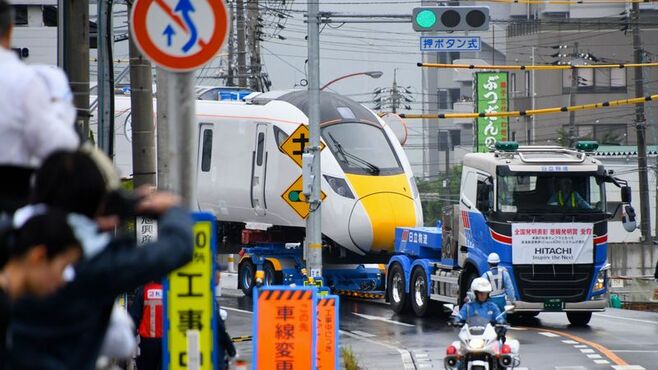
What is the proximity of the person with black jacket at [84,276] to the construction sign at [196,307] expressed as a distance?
4.21 meters

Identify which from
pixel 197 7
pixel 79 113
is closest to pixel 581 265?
pixel 79 113

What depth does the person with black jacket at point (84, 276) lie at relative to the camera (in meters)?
4.51

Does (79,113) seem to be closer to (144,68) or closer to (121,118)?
(144,68)

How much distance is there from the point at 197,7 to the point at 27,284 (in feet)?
12.3

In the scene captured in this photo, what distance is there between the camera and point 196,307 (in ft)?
29.6

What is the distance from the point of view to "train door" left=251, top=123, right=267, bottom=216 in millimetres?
30594

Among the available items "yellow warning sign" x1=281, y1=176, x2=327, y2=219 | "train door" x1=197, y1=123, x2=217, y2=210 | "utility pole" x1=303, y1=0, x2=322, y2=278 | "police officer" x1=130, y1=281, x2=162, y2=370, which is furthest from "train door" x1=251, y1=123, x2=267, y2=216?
"police officer" x1=130, y1=281, x2=162, y2=370

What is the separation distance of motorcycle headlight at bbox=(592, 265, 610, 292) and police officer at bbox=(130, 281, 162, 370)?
1422 cm

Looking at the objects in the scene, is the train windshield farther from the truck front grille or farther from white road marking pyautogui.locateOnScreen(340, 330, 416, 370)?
white road marking pyautogui.locateOnScreen(340, 330, 416, 370)

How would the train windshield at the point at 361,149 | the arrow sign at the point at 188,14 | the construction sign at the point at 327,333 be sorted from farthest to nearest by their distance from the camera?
the train windshield at the point at 361,149
the construction sign at the point at 327,333
the arrow sign at the point at 188,14

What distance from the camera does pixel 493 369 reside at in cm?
1758

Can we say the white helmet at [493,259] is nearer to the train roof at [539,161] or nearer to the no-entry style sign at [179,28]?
the train roof at [539,161]

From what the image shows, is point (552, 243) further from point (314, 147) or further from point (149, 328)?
point (149, 328)

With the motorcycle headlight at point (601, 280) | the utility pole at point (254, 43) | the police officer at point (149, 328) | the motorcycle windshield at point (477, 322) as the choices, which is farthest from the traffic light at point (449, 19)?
the utility pole at point (254, 43)
